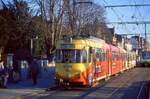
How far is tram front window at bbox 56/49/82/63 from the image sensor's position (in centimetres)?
2830

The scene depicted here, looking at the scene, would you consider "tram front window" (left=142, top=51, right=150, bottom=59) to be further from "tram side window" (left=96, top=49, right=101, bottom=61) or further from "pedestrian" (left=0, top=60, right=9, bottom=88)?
"pedestrian" (left=0, top=60, right=9, bottom=88)

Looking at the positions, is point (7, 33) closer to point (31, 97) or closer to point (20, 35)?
point (20, 35)

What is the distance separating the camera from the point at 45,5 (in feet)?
168

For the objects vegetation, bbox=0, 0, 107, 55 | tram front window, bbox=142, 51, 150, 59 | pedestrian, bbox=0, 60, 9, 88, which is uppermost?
vegetation, bbox=0, 0, 107, 55

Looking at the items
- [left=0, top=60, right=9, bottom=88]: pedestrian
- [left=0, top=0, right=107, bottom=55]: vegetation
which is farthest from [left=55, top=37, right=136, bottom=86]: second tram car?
[left=0, top=0, right=107, bottom=55]: vegetation

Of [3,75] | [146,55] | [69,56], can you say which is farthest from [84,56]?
[146,55]

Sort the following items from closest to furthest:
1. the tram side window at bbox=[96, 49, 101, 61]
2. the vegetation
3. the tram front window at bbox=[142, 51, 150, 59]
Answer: the tram side window at bbox=[96, 49, 101, 61] → the vegetation → the tram front window at bbox=[142, 51, 150, 59]

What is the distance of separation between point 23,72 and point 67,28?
20.8m

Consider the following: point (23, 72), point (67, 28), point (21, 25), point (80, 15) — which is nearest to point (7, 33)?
point (23, 72)

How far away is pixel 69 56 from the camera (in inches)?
1120

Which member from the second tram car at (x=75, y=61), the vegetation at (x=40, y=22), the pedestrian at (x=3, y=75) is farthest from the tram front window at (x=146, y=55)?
the pedestrian at (x=3, y=75)

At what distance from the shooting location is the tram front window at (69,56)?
28297 millimetres

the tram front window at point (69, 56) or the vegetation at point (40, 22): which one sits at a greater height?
the vegetation at point (40, 22)

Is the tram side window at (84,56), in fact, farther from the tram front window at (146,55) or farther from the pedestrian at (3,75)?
the tram front window at (146,55)
